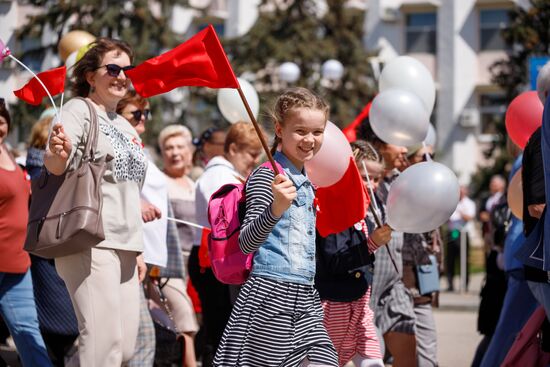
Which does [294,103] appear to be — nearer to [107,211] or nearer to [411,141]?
[107,211]

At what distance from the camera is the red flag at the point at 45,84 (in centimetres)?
573

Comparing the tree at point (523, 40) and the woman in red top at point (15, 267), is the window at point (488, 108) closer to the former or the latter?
the tree at point (523, 40)

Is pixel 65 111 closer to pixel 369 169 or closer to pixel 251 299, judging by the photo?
pixel 251 299

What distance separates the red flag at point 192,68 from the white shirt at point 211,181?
75.1 inches

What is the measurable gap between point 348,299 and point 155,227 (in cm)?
154

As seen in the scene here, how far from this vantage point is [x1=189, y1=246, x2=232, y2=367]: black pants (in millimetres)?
7461

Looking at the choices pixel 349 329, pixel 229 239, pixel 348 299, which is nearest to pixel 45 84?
pixel 229 239

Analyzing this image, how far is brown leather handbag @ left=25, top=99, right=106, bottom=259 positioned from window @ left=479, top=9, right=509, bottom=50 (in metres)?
31.9

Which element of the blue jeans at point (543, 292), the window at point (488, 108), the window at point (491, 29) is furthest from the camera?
the window at point (488, 108)

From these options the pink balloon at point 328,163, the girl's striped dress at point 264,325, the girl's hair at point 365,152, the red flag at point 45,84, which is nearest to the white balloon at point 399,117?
the girl's hair at point 365,152

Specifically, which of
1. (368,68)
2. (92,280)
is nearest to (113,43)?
(92,280)

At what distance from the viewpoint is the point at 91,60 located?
18.6 ft

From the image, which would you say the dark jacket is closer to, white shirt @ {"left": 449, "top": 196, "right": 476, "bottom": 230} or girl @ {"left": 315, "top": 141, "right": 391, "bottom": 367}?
girl @ {"left": 315, "top": 141, "right": 391, "bottom": 367}

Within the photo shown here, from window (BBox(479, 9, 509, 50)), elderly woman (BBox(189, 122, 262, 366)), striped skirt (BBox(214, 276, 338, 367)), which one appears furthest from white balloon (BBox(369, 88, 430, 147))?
window (BBox(479, 9, 509, 50))
